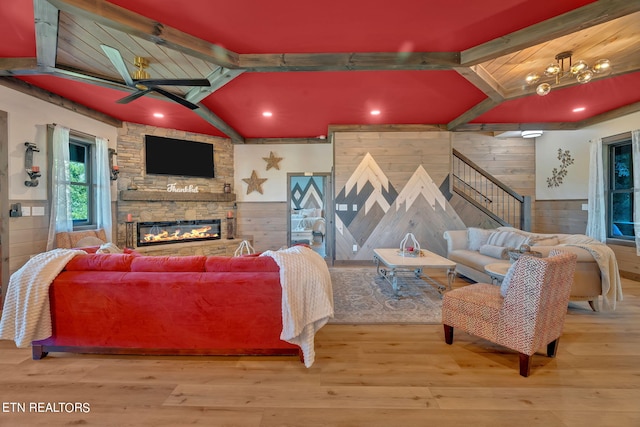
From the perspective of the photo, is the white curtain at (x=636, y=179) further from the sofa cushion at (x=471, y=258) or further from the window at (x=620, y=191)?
the sofa cushion at (x=471, y=258)

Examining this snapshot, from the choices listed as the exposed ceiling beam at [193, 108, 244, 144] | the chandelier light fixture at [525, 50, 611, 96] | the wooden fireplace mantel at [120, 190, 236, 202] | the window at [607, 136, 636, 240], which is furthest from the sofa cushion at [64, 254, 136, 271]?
the window at [607, 136, 636, 240]

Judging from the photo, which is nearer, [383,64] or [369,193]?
[383,64]

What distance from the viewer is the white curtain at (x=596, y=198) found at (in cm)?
471

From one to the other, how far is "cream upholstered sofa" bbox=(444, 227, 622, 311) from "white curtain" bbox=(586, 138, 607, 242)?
1.92 m

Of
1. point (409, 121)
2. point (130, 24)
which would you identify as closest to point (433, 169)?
point (409, 121)

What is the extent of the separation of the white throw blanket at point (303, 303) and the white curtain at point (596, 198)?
5.83 metres

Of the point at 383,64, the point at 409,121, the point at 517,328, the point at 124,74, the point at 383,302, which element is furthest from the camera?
the point at 409,121

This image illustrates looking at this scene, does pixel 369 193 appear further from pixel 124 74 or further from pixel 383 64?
pixel 124 74

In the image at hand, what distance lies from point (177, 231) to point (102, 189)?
1.62 m

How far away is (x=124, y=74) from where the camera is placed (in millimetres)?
2602

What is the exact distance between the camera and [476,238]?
178 inches

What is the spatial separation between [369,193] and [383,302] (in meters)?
2.65

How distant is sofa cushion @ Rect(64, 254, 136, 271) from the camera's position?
86.9 inches

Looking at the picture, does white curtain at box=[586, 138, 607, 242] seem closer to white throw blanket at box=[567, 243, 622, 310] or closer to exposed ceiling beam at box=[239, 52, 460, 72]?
white throw blanket at box=[567, 243, 622, 310]
